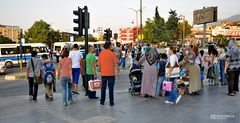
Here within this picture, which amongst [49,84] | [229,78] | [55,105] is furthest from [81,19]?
[229,78]

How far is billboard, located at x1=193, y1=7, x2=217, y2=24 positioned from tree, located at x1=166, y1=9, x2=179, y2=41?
23.5 metres

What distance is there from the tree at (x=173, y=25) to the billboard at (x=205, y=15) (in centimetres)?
2353

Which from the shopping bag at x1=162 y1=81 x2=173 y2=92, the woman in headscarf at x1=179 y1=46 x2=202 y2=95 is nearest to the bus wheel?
the woman in headscarf at x1=179 y1=46 x2=202 y2=95

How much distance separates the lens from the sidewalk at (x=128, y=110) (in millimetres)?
6996

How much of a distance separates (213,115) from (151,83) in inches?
96.5

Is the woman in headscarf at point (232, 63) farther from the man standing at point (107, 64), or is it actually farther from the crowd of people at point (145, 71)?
the man standing at point (107, 64)

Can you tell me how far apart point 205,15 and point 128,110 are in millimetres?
42326

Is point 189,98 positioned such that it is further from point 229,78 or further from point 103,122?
point 103,122

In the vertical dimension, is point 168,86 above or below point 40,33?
below

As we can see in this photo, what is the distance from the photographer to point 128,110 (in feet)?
25.9

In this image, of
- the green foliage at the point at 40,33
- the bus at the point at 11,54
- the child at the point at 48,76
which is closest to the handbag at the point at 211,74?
the child at the point at 48,76

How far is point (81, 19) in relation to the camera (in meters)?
9.85

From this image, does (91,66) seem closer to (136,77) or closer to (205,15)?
(136,77)

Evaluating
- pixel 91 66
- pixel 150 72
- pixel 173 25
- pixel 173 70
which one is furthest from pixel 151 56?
pixel 173 25
